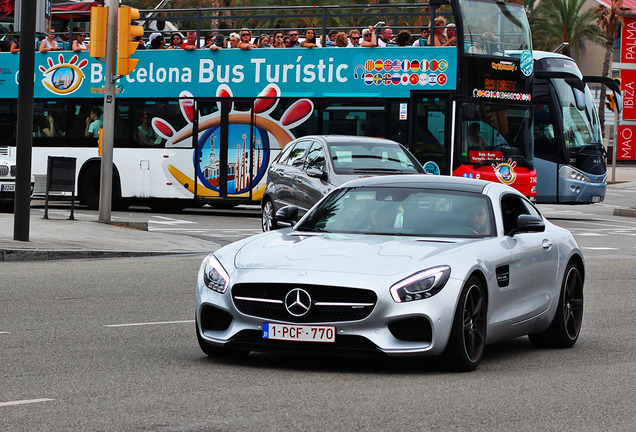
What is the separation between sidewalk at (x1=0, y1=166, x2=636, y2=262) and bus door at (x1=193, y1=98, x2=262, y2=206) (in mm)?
4532

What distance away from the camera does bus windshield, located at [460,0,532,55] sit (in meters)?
26.0

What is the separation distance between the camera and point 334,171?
753 inches

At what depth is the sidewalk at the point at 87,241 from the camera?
17062 millimetres

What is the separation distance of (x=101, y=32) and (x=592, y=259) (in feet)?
29.1

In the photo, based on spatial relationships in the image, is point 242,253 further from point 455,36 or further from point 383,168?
point 455,36

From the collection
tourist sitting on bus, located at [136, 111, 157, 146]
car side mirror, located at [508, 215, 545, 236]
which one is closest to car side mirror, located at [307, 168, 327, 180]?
car side mirror, located at [508, 215, 545, 236]

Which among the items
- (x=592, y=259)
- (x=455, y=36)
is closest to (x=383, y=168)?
(x=592, y=259)

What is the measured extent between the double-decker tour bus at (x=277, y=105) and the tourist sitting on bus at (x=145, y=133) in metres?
0.03

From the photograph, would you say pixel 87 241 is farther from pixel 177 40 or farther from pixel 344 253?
pixel 344 253

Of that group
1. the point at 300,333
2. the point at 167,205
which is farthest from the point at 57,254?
the point at 167,205

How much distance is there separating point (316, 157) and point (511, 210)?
392 inches

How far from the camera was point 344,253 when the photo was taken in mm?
8359

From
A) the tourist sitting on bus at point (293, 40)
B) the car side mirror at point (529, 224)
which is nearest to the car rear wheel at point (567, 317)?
the car side mirror at point (529, 224)

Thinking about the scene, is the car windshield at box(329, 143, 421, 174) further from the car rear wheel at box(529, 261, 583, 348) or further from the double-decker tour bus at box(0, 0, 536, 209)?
the car rear wheel at box(529, 261, 583, 348)
